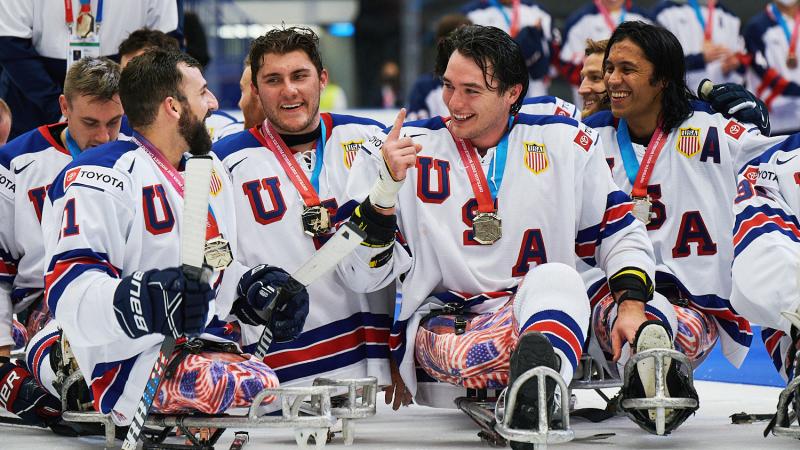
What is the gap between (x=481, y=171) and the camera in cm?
368

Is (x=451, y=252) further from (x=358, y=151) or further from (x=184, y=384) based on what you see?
(x=184, y=384)

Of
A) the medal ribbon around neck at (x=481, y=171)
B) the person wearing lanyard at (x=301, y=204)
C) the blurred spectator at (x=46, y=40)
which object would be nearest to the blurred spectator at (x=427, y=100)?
the blurred spectator at (x=46, y=40)

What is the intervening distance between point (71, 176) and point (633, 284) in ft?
4.97

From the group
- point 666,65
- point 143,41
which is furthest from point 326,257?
point 143,41

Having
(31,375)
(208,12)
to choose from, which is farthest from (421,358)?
(208,12)

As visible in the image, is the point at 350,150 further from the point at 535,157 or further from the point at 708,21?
the point at 708,21

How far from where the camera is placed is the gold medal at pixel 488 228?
3629mm

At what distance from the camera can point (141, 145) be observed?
3.25 meters

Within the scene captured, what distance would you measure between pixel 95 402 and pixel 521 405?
3.47 feet

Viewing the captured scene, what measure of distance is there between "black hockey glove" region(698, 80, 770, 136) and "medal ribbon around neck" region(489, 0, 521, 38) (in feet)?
13.7

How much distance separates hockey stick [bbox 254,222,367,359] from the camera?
3.29 metres

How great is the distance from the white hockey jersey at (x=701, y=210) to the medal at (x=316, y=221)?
96 centimetres

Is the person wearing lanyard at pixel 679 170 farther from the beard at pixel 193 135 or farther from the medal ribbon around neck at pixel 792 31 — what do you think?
the medal ribbon around neck at pixel 792 31

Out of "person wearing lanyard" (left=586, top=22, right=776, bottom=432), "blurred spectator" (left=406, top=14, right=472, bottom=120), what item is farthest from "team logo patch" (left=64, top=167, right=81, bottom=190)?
"blurred spectator" (left=406, top=14, right=472, bottom=120)
